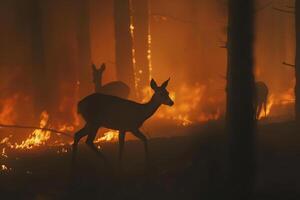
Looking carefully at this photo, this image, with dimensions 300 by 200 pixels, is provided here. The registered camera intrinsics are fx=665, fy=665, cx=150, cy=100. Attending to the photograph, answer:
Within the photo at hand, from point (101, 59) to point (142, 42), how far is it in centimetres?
331

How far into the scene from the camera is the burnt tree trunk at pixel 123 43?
24719 millimetres

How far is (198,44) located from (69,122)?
13287 millimetres

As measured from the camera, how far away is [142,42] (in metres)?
28.7

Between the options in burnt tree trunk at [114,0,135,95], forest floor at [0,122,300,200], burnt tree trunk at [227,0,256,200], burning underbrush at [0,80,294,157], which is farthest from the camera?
burnt tree trunk at [114,0,135,95]

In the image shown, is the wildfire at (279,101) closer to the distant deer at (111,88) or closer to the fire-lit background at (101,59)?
the fire-lit background at (101,59)

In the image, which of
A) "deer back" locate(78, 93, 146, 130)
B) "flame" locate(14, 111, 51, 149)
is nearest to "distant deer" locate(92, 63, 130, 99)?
"flame" locate(14, 111, 51, 149)

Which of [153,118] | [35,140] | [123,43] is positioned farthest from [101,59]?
[35,140]

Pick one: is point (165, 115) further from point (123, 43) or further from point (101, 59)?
point (101, 59)

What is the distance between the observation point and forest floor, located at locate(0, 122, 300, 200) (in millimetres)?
11641

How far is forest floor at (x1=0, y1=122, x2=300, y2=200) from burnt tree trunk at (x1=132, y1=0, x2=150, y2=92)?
1331 cm

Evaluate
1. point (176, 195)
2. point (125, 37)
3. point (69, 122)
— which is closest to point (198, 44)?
point (125, 37)

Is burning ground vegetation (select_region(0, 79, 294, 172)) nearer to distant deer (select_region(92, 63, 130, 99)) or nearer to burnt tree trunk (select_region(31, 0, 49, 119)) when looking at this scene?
burnt tree trunk (select_region(31, 0, 49, 119))

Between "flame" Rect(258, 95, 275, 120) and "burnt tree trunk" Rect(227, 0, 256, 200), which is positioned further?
"flame" Rect(258, 95, 275, 120)

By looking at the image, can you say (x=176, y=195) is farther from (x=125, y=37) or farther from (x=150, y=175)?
(x=125, y=37)
